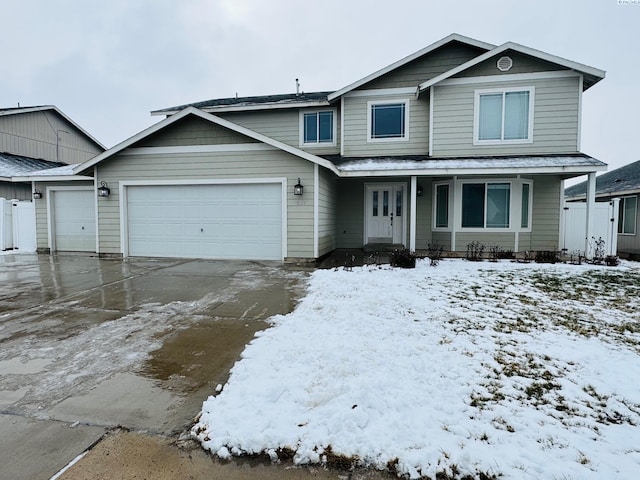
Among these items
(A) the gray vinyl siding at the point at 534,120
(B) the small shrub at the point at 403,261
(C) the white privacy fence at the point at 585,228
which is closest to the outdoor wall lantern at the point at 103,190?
(B) the small shrub at the point at 403,261

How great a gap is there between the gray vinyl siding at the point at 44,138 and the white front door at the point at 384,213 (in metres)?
18.4

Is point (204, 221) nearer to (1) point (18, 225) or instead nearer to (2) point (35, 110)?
(1) point (18, 225)

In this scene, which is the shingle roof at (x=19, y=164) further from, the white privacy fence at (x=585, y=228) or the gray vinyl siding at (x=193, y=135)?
the white privacy fence at (x=585, y=228)

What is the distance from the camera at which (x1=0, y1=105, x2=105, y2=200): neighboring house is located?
16562 mm

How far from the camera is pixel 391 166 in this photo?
1044 cm

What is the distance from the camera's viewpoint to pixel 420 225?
12195 mm

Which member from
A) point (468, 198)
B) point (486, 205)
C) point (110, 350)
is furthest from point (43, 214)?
point (486, 205)

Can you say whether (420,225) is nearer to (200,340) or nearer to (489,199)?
(489,199)

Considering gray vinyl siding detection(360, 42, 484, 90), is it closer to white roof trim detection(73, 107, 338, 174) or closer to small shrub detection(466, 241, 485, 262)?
white roof trim detection(73, 107, 338, 174)

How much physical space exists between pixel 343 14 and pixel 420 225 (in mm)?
13058

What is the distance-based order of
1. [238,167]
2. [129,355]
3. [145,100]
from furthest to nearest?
[145,100], [238,167], [129,355]

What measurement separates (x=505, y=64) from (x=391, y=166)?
450 centimetres

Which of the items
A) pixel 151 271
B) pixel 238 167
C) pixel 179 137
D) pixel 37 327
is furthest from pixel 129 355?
pixel 179 137

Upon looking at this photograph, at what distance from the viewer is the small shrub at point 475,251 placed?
10203mm
